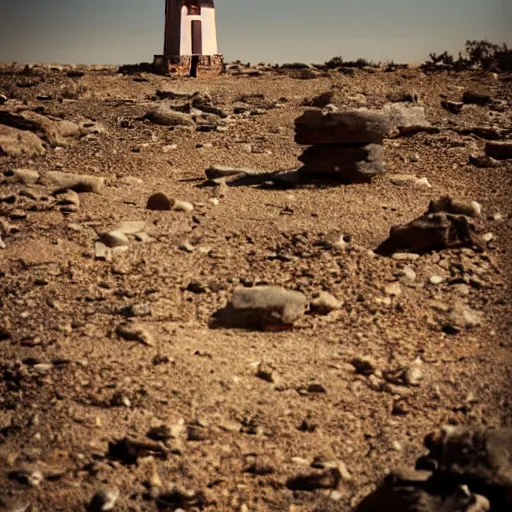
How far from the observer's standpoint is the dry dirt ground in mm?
3865

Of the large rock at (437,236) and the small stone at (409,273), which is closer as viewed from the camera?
the small stone at (409,273)

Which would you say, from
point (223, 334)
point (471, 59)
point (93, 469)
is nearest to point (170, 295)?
point (223, 334)

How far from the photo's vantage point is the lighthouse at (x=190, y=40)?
1677 cm

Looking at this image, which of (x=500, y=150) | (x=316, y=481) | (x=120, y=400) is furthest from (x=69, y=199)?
(x=500, y=150)

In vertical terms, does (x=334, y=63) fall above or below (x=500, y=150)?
above

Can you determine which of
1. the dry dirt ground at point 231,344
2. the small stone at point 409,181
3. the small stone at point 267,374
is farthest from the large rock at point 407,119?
the small stone at point 267,374

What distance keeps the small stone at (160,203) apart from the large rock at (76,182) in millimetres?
729

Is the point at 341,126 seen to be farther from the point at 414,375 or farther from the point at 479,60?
the point at 479,60

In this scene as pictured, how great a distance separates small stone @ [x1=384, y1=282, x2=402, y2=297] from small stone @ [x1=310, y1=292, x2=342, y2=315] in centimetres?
35

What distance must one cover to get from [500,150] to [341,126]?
190cm

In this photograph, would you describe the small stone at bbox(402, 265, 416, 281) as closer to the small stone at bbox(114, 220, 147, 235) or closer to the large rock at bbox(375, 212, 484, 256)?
the large rock at bbox(375, 212, 484, 256)

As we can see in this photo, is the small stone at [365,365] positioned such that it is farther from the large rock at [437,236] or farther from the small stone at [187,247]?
the small stone at [187,247]

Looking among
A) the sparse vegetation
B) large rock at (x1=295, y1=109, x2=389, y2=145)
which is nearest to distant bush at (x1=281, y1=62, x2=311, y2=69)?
the sparse vegetation

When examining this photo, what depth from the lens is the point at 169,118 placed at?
1048cm
